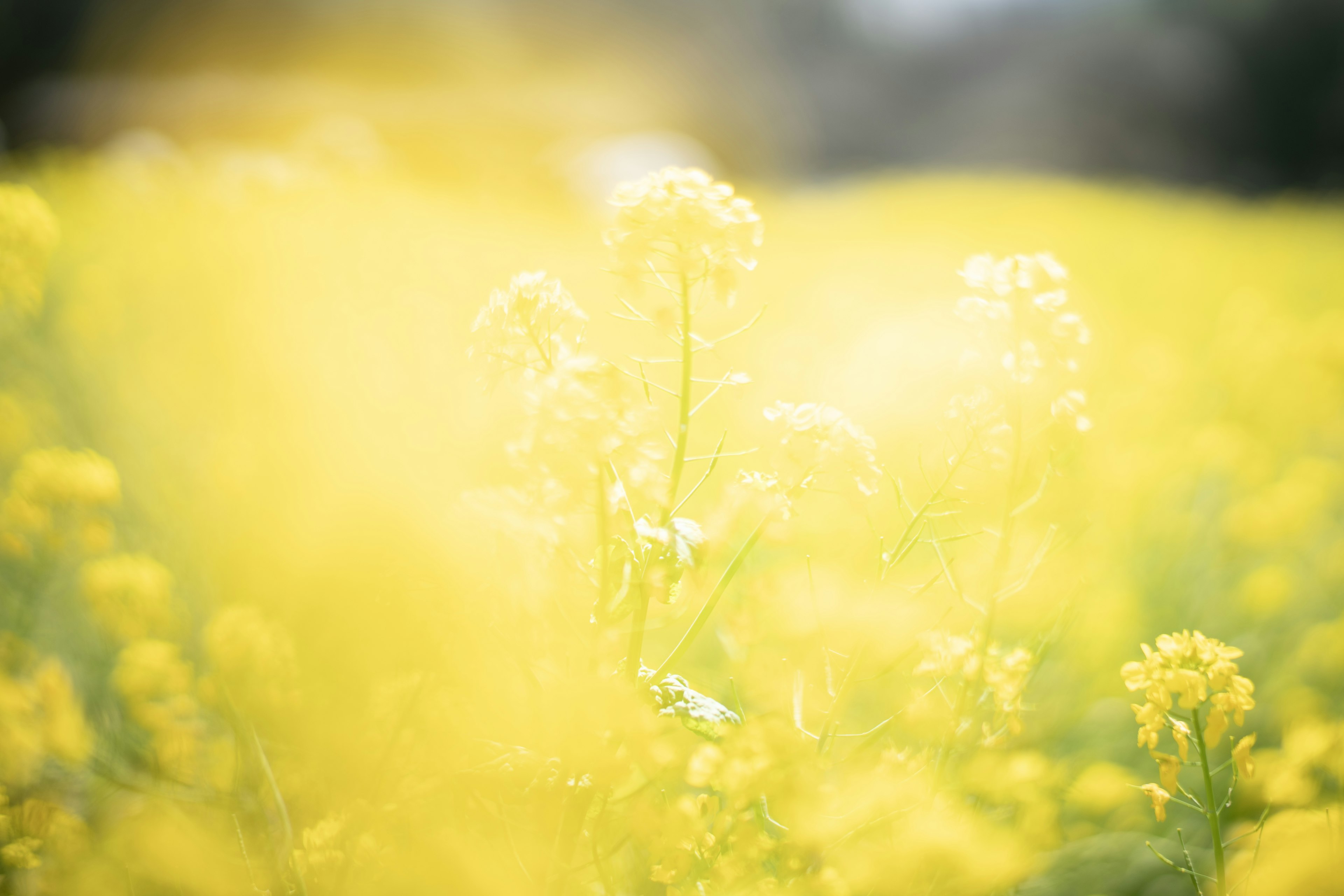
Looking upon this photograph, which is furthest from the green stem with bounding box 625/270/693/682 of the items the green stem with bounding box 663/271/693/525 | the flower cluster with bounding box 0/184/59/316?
the flower cluster with bounding box 0/184/59/316

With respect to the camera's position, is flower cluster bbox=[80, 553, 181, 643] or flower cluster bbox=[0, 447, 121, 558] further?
flower cluster bbox=[0, 447, 121, 558]

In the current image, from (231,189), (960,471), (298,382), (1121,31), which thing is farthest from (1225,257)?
(1121,31)

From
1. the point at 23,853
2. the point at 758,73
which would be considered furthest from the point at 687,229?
the point at 758,73

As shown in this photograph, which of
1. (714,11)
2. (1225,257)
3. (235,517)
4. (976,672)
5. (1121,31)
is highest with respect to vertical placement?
(1121,31)

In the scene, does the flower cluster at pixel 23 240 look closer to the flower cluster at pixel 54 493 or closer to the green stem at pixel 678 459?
the flower cluster at pixel 54 493

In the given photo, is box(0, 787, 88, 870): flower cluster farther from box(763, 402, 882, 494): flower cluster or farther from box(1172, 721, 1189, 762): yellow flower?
box(1172, 721, 1189, 762): yellow flower

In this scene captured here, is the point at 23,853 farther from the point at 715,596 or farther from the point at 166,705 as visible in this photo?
the point at 715,596

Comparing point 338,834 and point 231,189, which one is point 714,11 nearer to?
point 231,189
